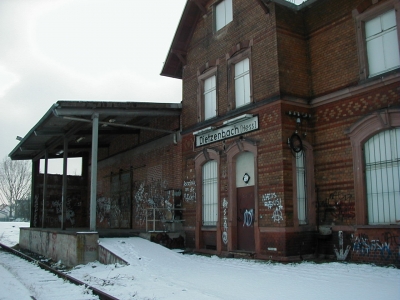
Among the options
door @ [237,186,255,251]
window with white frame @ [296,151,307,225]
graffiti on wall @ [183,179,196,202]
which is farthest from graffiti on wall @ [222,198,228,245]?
window with white frame @ [296,151,307,225]

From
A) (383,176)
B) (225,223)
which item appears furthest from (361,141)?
(225,223)

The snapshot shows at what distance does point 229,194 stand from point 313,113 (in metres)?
3.83

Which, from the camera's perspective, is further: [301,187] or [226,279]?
[301,187]

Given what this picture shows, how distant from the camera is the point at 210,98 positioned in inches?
625

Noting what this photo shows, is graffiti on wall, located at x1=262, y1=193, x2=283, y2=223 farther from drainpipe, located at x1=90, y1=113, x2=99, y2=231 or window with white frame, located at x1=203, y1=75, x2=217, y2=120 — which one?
drainpipe, located at x1=90, y1=113, x2=99, y2=231

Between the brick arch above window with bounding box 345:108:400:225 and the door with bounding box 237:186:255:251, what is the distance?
3347 mm

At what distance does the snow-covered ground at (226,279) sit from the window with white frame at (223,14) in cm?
841

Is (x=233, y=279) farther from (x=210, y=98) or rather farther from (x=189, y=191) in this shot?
(x=210, y=98)

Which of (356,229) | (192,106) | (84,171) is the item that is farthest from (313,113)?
(84,171)

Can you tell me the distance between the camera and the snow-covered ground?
24.8 feet

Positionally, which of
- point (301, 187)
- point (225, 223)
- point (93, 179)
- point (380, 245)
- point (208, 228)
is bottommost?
point (380, 245)

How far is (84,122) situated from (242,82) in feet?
23.4

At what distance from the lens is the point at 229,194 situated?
14.1 metres

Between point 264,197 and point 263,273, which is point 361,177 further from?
point 263,273
